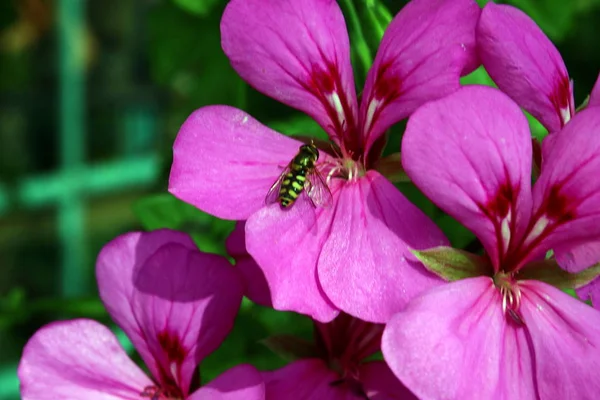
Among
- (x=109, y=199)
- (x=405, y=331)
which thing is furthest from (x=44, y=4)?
(x=405, y=331)

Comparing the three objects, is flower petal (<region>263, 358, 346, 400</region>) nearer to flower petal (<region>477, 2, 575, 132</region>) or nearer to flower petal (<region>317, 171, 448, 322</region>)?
flower petal (<region>317, 171, 448, 322</region>)

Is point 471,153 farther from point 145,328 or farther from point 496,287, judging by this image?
point 145,328

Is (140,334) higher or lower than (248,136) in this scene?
lower

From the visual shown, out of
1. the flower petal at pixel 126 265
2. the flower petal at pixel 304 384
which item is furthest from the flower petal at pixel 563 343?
the flower petal at pixel 126 265

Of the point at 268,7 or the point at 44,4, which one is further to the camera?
the point at 44,4

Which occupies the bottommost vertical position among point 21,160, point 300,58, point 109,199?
point 109,199

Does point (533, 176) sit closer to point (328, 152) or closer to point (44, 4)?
point (328, 152)

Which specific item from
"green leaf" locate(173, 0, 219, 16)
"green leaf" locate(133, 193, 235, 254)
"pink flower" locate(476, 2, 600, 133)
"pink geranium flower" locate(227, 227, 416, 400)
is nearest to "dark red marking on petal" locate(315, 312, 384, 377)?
"pink geranium flower" locate(227, 227, 416, 400)
